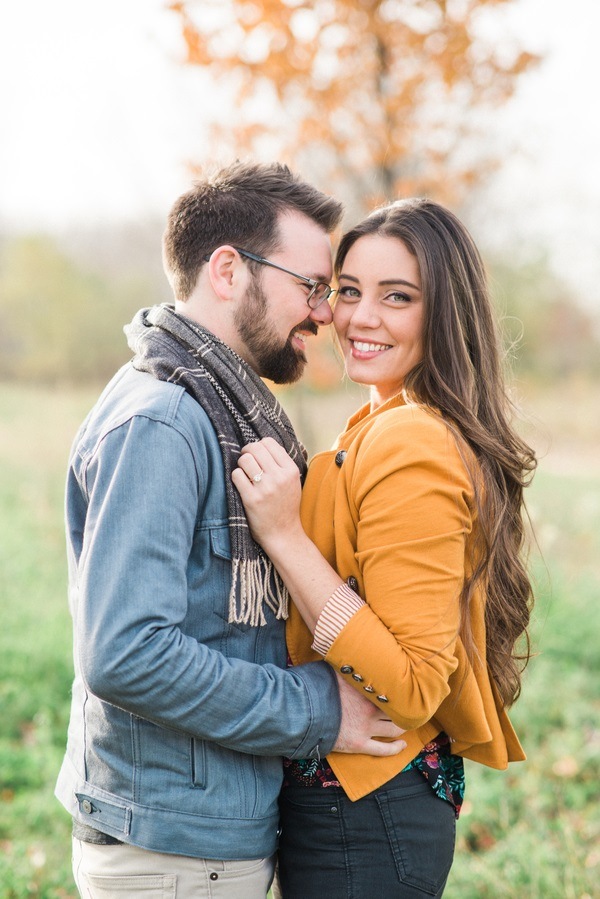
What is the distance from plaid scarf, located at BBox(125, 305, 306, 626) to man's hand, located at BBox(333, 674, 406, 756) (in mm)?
261

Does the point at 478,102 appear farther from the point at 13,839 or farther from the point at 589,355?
the point at 589,355

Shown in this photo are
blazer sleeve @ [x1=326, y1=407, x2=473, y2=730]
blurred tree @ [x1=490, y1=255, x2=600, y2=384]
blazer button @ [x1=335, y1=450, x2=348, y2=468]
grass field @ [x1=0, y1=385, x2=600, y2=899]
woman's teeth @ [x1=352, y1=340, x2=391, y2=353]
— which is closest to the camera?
blazer sleeve @ [x1=326, y1=407, x2=473, y2=730]

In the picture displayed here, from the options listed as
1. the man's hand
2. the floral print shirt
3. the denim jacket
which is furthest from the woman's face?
the floral print shirt

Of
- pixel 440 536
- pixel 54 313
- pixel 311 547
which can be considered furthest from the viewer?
pixel 54 313

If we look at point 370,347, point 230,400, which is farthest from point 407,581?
point 370,347

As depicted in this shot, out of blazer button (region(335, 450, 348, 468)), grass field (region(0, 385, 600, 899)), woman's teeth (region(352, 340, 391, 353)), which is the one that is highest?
woman's teeth (region(352, 340, 391, 353))

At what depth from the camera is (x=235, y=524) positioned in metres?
1.94

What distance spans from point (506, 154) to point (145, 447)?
5824 millimetres

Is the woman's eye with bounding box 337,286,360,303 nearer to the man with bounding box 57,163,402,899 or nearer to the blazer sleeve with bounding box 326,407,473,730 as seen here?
the man with bounding box 57,163,402,899

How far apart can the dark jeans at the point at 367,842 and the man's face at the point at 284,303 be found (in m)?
1.12

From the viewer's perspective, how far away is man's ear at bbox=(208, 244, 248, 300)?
2.20 m

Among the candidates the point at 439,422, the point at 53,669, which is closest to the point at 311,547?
the point at 439,422

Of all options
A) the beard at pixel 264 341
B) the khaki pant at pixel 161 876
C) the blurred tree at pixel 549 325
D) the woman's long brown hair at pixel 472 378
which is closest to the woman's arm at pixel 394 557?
the woman's long brown hair at pixel 472 378

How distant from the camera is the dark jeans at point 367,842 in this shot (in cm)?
198
